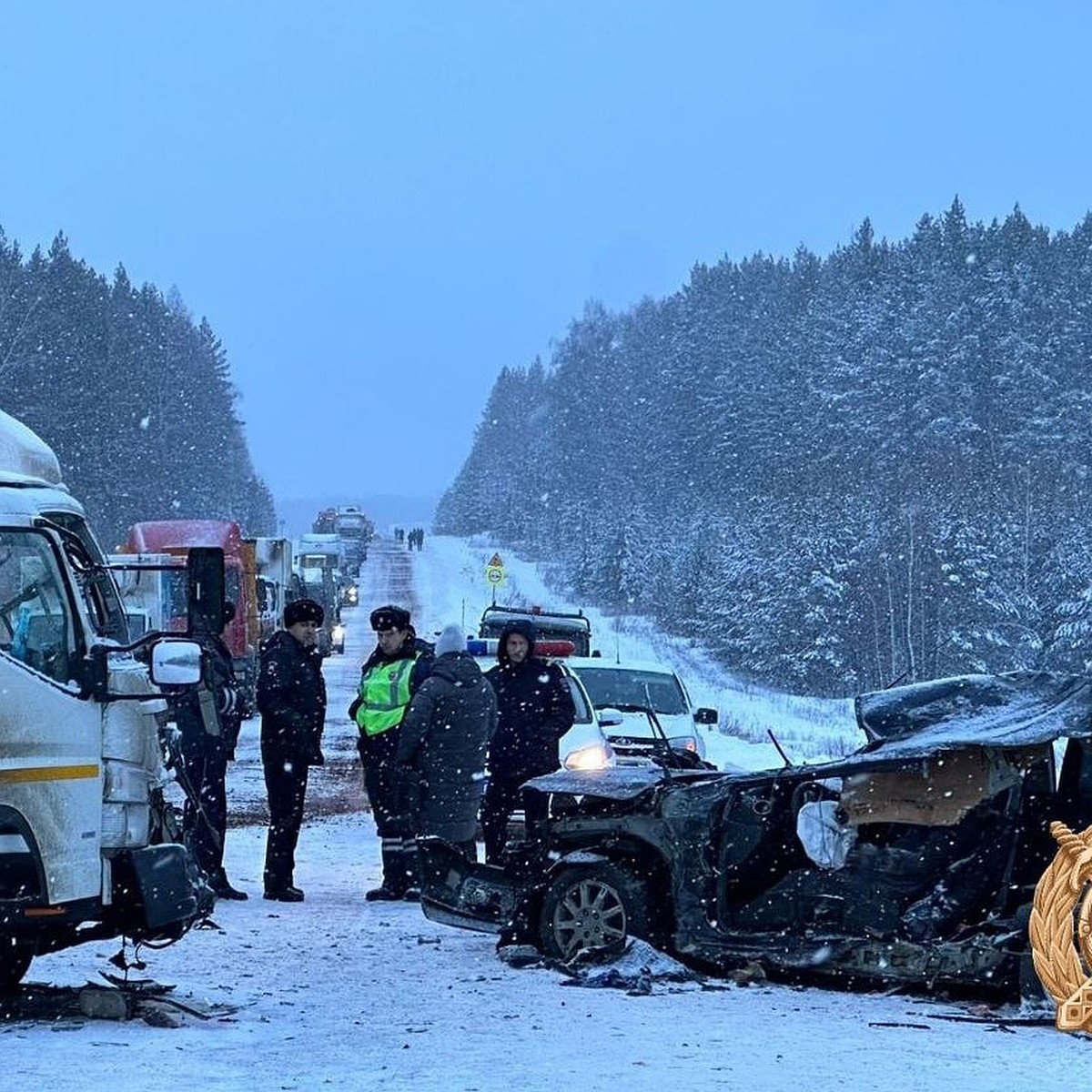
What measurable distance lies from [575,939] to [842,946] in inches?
55.0

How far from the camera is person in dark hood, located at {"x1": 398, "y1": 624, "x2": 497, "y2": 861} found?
438 inches

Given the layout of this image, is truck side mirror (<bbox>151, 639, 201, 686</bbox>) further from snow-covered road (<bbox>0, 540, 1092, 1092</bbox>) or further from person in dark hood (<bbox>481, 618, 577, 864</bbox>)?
person in dark hood (<bbox>481, 618, 577, 864</bbox>)

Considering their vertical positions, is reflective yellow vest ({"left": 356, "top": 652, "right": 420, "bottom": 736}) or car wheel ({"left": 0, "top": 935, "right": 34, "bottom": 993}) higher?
reflective yellow vest ({"left": 356, "top": 652, "right": 420, "bottom": 736})

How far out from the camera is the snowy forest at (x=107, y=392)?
212ft

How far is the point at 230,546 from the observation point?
31312 mm

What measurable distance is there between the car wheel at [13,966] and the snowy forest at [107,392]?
165ft

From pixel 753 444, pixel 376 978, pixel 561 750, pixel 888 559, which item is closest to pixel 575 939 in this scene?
pixel 376 978

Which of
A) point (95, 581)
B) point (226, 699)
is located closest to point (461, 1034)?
point (95, 581)

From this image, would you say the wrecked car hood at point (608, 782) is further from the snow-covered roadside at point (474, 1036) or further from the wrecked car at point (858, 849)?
the snow-covered roadside at point (474, 1036)

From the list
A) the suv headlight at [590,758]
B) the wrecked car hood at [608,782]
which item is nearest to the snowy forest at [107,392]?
the suv headlight at [590,758]

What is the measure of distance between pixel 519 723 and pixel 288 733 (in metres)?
1.47

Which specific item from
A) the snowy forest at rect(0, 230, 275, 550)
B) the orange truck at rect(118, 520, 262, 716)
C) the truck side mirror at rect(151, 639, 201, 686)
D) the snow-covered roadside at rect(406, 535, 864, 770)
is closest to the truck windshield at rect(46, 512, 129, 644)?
the truck side mirror at rect(151, 639, 201, 686)

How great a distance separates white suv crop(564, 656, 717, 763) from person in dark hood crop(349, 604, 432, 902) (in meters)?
4.24

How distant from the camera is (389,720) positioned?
1185 cm
